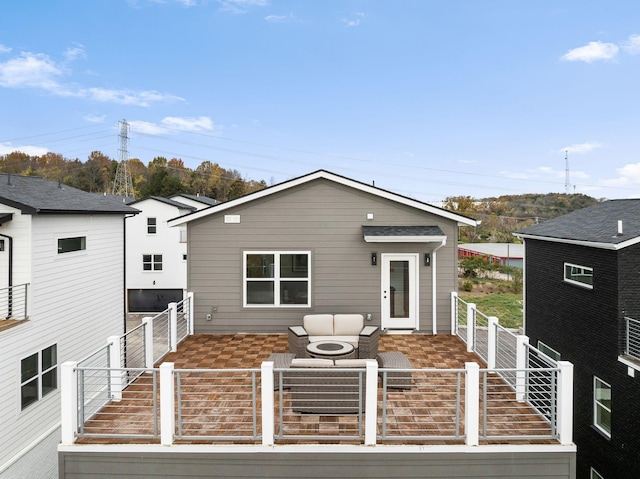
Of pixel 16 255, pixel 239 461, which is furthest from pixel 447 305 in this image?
pixel 16 255

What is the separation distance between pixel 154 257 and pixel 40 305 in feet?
61.3

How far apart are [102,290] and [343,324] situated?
9.28 meters

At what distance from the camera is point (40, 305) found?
11156 mm

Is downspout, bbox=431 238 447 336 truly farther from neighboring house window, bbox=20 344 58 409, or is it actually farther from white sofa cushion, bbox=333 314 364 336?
neighboring house window, bbox=20 344 58 409

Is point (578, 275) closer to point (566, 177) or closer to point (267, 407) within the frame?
point (267, 407)

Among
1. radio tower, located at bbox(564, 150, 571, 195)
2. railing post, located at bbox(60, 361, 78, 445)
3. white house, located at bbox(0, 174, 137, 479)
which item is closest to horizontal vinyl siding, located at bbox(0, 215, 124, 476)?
white house, located at bbox(0, 174, 137, 479)

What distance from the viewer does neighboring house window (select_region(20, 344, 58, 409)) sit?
10.8m

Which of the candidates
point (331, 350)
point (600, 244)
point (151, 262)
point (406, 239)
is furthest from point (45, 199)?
point (151, 262)

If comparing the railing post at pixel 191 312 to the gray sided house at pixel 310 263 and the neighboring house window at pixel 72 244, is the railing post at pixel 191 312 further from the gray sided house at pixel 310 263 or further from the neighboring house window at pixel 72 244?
the neighboring house window at pixel 72 244

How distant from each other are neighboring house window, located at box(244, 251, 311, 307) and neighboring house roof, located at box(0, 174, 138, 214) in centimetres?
517

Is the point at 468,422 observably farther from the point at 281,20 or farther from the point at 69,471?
the point at 281,20

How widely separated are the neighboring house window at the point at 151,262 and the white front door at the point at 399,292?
22.3 meters

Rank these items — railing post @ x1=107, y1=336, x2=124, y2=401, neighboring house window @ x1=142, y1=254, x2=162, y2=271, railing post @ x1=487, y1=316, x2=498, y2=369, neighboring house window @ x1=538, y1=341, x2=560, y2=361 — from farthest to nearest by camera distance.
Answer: neighboring house window @ x1=142, y1=254, x2=162, y2=271, neighboring house window @ x1=538, y1=341, x2=560, y2=361, railing post @ x1=487, y1=316, x2=498, y2=369, railing post @ x1=107, y1=336, x2=124, y2=401

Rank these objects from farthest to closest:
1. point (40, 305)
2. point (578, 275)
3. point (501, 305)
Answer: point (501, 305) < point (578, 275) < point (40, 305)
